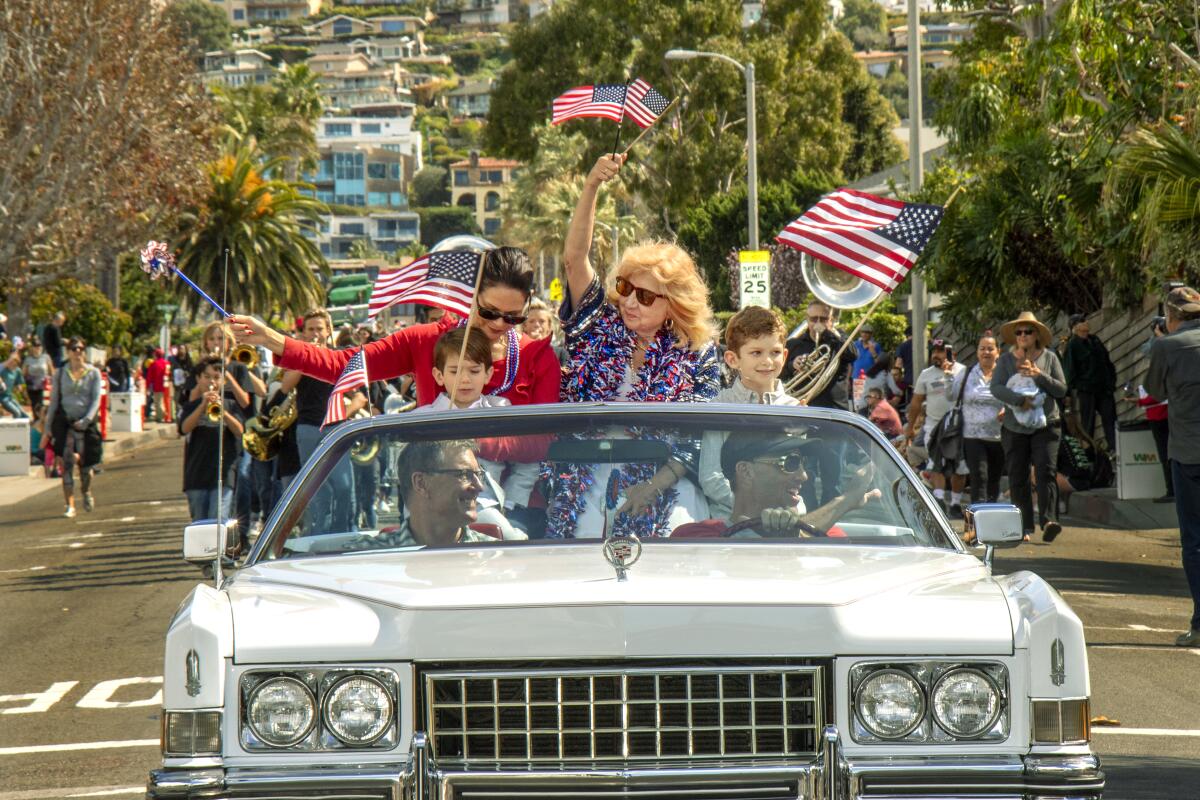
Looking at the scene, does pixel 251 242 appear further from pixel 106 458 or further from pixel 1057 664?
pixel 1057 664

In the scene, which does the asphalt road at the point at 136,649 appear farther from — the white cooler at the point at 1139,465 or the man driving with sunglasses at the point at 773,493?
the man driving with sunglasses at the point at 773,493

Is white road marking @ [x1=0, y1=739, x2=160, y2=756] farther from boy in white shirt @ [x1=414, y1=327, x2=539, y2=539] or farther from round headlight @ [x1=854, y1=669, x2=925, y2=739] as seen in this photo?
round headlight @ [x1=854, y1=669, x2=925, y2=739]

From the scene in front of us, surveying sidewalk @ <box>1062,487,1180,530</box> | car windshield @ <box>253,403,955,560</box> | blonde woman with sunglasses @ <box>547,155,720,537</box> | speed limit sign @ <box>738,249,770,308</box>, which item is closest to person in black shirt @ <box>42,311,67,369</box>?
speed limit sign @ <box>738,249,770,308</box>

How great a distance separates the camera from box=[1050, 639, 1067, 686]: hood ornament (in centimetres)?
390

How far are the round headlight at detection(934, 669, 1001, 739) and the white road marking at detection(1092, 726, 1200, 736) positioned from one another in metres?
3.77

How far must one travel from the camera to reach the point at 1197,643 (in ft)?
32.4

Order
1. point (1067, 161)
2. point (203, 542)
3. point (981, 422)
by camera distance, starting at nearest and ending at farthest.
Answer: point (203, 542)
point (981, 422)
point (1067, 161)

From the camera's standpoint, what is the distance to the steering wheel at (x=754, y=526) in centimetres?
487

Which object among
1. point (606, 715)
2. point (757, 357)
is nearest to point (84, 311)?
point (757, 357)

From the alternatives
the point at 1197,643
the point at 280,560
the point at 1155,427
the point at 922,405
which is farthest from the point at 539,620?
the point at 922,405

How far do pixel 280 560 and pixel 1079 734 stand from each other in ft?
7.05

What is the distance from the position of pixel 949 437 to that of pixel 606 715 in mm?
12729

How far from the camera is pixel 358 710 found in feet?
12.6

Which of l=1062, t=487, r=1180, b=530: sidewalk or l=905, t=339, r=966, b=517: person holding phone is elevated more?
l=905, t=339, r=966, b=517: person holding phone
